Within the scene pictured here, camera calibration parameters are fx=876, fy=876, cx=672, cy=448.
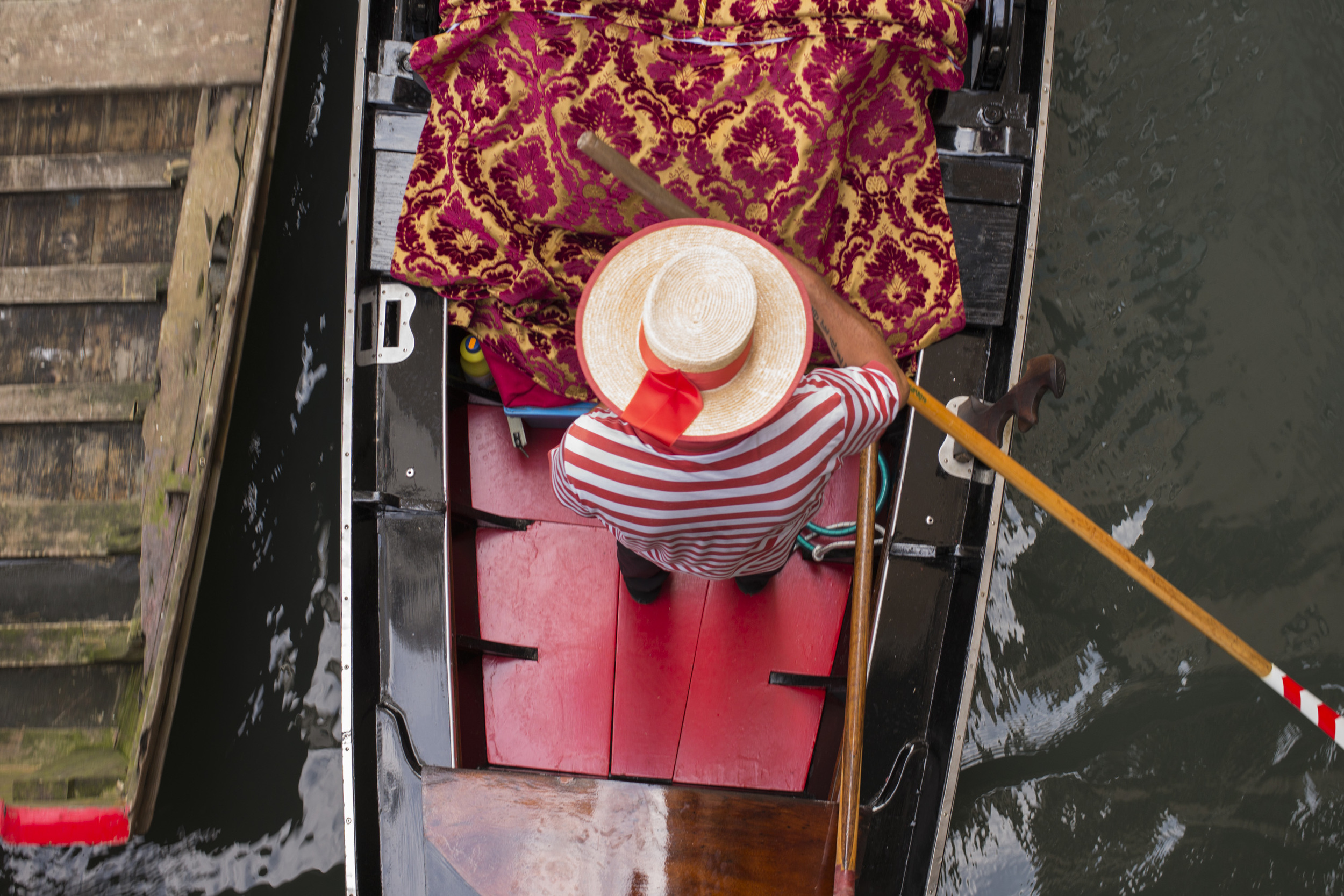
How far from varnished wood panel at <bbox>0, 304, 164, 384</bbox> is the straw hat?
5.17 feet

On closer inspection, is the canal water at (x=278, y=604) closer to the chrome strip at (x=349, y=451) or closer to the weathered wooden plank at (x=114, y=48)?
the weathered wooden plank at (x=114, y=48)

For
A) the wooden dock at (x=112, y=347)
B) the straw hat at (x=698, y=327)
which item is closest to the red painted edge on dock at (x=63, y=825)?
the wooden dock at (x=112, y=347)

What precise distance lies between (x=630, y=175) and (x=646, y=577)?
0.83m

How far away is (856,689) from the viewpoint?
5.04ft

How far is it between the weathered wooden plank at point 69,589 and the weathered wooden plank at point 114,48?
1244 millimetres

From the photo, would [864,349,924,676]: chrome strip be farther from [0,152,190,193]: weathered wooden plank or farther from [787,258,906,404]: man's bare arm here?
[0,152,190,193]: weathered wooden plank

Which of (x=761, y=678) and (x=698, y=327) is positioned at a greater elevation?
(x=698, y=327)

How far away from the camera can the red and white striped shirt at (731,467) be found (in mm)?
1137

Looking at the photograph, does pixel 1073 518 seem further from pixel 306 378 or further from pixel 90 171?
pixel 90 171

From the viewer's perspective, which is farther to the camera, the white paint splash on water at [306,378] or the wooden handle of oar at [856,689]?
the white paint splash on water at [306,378]

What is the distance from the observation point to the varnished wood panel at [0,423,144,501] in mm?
2090

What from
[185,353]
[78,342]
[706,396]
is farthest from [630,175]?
[78,342]

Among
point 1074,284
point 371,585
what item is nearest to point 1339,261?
point 1074,284

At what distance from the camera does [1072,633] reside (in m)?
2.65
